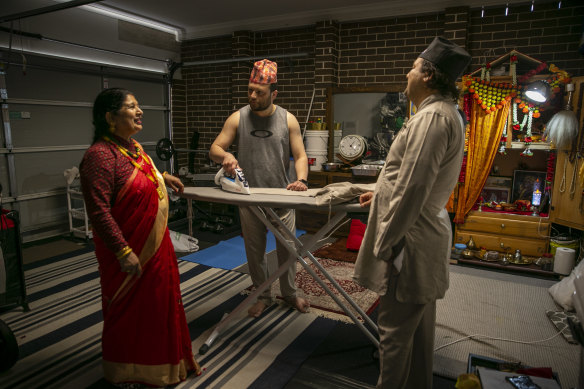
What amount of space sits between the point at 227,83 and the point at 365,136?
103 inches

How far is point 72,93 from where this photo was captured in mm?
5383

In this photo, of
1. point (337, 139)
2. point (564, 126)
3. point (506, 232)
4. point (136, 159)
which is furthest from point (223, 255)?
point (564, 126)

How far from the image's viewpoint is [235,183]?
2.50 m

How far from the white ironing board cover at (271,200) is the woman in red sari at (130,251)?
33 centimetres

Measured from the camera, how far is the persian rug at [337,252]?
4491 millimetres

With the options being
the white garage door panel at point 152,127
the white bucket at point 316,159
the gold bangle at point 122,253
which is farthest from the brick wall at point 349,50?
the gold bangle at point 122,253

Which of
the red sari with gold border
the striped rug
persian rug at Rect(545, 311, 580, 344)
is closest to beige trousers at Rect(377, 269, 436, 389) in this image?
the striped rug

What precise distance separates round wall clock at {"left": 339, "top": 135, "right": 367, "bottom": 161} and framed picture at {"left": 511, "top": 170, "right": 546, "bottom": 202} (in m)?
1.84

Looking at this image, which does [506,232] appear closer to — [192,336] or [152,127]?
[192,336]

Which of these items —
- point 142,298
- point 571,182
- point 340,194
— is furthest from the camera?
point 571,182

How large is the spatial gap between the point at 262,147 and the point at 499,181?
10.9ft

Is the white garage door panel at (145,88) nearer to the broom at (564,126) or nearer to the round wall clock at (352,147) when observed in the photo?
the round wall clock at (352,147)

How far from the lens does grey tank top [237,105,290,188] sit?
9.52 ft

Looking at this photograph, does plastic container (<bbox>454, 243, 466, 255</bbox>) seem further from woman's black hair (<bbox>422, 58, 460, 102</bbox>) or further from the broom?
woman's black hair (<bbox>422, 58, 460, 102</bbox>)
